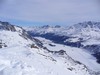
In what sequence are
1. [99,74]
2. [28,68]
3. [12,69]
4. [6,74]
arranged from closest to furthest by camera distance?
[6,74]
[12,69]
[28,68]
[99,74]

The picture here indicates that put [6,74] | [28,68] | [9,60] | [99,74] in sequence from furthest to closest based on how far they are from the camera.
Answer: [99,74] < [9,60] < [28,68] < [6,74]

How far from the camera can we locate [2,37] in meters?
200

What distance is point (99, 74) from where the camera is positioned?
192 m

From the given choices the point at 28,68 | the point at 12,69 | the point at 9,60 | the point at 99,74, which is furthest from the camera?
the point at 99,74

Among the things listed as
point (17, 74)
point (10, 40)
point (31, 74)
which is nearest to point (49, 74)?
point (31, 74)

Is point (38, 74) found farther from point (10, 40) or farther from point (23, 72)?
point (10, 40)

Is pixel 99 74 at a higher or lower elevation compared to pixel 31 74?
lower

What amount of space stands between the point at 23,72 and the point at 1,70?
320 cm

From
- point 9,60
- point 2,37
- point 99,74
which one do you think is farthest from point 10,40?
point 9,60

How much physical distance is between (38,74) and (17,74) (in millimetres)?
5186

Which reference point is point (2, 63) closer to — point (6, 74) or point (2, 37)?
point (6, 74)

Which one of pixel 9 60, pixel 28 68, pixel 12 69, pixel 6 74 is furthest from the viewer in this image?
pixel 9 60

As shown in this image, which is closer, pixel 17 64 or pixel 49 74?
pixel 17 64

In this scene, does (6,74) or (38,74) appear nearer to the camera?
(6,74)
